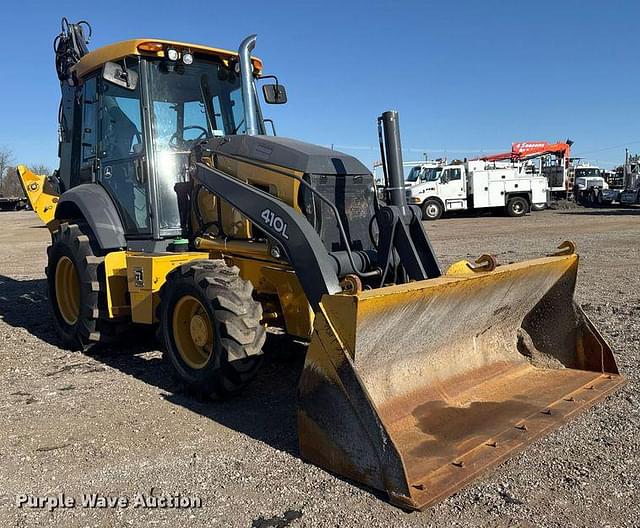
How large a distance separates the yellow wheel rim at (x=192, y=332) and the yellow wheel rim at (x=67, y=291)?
2.18 m

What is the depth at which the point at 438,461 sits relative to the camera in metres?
3.43

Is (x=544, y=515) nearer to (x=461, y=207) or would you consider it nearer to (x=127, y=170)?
(x=127, y=170)

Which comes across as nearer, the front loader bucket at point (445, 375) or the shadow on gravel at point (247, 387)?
the front loader bucket at point (445, 375)

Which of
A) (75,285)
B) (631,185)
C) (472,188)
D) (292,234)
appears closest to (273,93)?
(292,234)

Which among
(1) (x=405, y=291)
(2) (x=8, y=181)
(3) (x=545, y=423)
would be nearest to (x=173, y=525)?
(1) (x=405, y=291)

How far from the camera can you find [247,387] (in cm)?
487

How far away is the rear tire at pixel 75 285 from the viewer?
5762 millimetres

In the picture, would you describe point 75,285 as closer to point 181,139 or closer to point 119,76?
point 181,139

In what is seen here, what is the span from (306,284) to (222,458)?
1234 mm

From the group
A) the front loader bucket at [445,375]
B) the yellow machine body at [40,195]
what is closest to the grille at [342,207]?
the front loader bucket at [445,375]

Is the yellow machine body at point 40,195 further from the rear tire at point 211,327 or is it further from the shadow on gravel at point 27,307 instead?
the rear tire at point 211,327

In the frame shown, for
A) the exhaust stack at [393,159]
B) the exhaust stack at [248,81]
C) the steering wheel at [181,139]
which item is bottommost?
the exhaust stack at [393,159]

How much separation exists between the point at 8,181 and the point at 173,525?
74275 mm

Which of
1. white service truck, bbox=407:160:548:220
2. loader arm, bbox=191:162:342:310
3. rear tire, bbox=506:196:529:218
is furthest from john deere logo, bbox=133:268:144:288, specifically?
rear tire, bbox=506:196:529:218
